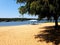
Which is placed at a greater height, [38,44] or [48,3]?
[48,3]

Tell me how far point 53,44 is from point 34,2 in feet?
13.9

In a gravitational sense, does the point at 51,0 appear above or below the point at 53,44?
above

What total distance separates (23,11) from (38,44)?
636cm

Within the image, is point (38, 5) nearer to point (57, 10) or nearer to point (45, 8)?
point (45, 8)

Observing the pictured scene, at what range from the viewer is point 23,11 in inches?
701

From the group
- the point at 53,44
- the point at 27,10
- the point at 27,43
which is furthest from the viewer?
the point at 27,10

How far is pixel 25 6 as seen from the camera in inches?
682

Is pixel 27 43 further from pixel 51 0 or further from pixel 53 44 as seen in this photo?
pixel 51 0

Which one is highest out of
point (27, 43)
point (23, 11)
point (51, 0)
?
point (51, 0)

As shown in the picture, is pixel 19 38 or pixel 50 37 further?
pixel 19 38

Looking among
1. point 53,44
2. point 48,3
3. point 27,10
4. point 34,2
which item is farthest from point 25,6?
point 53,44

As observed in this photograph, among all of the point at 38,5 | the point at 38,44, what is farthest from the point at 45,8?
the point at 38,44

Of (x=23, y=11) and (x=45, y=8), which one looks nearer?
(x=45, y=8)

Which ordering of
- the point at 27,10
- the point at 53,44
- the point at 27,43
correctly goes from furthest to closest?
the point at 27,10 < the point at 27,43 < the point at 53,44
